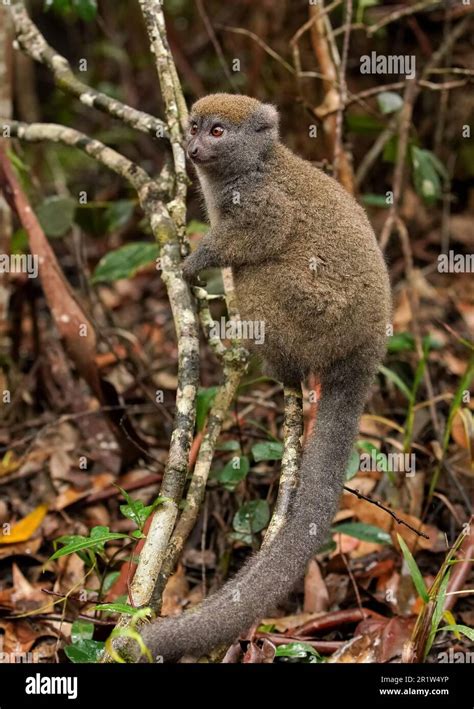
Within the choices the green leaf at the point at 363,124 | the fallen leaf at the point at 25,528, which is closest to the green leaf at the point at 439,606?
the fallen leaf at the point at 25,528

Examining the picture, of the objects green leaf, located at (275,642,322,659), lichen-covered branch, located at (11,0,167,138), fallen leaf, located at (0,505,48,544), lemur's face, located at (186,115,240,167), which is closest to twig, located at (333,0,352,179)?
lemur's face, located at (186,115,240,167)

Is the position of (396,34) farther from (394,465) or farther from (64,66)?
(394,465)

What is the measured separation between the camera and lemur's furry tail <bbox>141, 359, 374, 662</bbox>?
361 cm

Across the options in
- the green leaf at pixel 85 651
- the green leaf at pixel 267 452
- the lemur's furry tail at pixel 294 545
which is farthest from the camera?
the green leaf at pixel 267 452

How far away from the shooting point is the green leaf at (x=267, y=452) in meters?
5.41

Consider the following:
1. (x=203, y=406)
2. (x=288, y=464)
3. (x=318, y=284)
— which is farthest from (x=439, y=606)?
(x=203, y=406)

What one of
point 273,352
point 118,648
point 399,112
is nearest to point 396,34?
point 399,112

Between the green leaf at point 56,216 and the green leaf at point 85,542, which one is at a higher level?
the green leaf at point 56,216

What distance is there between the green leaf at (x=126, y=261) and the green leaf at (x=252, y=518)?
218 centimetres

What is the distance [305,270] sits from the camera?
17.0ft

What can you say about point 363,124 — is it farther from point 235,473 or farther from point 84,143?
point 235,473

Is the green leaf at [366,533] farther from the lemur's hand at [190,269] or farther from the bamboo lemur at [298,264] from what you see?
the lemur's hand at [190,269]
